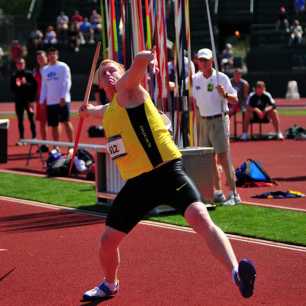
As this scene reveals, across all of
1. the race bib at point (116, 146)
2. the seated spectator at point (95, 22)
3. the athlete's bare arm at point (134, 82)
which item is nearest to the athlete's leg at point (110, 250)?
the race bib at point (116, 146)

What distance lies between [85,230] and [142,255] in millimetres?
1731

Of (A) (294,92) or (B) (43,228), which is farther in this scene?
(A) (294,92)

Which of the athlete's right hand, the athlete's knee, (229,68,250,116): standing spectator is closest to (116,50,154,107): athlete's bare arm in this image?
the athlete's right hand

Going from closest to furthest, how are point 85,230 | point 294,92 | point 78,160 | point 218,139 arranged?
point 85,230
point 218,139
point 78,160
point 294,92

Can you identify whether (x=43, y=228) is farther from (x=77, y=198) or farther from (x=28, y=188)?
(x=28, y=188)

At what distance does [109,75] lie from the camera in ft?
24.4

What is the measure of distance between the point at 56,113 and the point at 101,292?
1159 centimetres

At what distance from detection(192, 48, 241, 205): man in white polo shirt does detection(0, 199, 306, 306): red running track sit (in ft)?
6.75

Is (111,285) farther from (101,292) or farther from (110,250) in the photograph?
(110,250)

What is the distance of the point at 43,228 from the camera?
11.2 meters

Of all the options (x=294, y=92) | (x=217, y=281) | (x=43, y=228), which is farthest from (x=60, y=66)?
(x=294, y=92)

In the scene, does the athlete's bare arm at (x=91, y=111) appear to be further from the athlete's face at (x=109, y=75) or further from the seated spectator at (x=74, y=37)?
the seated spectator at (x=74, y=37)

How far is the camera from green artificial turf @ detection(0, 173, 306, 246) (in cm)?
1042

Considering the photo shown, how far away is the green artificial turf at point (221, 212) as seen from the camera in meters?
10.4
